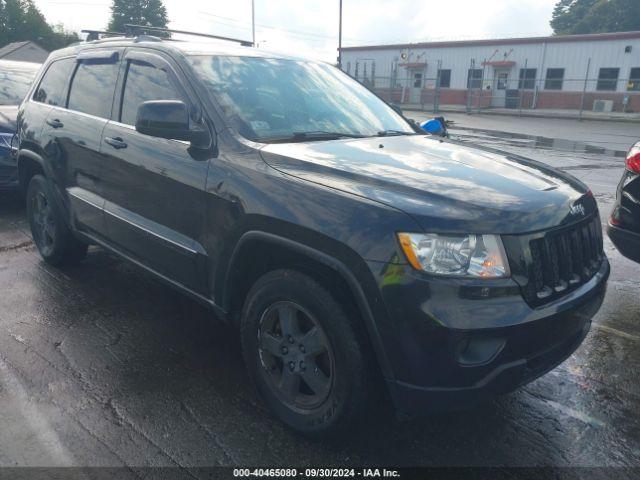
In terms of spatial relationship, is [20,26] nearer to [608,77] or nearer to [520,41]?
[520,41]

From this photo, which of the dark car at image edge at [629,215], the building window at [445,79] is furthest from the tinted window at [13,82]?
the building window at [445,79]

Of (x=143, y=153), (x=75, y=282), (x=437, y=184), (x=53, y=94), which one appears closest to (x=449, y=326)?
(x=437, y=184)

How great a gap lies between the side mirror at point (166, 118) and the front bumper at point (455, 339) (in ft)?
4.78

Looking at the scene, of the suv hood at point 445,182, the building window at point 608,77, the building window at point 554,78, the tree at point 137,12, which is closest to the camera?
the suv hood at point 445,182

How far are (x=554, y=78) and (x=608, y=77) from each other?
9.99 feet

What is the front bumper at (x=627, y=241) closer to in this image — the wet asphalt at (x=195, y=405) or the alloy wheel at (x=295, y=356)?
the wet asphalt at (x=195, y=405)

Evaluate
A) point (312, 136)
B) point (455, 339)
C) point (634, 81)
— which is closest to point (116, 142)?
point (312, 136)

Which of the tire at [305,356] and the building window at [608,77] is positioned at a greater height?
the building window at [608,77]

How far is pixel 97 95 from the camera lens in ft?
13.3

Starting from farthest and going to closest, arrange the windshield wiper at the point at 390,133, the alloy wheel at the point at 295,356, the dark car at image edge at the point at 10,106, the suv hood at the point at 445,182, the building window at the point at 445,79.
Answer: the building window at the point at 445,79
the dark car at image edge at the point at 10,106
the windshield wiper at the point at 390,133
the alloy wheel at the point at 295,356
the suv hood at the point at 445,182

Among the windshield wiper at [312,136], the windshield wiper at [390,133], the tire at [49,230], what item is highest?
the windshield wiper at [312,136]

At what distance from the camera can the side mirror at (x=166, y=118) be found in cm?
291

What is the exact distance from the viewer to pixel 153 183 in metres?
3.34

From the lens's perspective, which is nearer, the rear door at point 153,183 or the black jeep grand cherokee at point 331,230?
the black jeep grand cherokee at point 331,230
